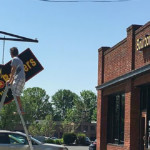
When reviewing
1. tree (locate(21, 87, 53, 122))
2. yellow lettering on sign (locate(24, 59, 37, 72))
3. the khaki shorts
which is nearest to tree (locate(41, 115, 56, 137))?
tree (locate(21, 87, 53, 122))

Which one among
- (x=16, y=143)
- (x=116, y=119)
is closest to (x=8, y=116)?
(x=116, y=119)

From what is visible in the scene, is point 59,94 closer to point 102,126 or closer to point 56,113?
point 56,113

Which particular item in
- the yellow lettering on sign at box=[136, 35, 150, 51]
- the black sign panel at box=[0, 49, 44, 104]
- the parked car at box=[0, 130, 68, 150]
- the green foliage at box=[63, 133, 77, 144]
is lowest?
the green foliage at box=[63, 133, 77, 144]

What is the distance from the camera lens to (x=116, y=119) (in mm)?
18297

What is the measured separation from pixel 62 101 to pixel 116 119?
12298 cm

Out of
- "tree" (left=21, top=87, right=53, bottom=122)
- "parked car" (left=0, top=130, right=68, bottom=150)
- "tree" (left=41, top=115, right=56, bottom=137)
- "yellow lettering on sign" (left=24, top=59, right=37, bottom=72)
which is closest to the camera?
"parked car" (left=0, top=130, right=68, bottom=150)

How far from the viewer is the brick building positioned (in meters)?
14.2

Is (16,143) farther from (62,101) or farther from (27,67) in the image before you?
(62,101)

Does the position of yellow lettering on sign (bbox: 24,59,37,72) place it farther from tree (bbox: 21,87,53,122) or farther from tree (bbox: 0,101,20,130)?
tree (bbox: 21,87,53,122)

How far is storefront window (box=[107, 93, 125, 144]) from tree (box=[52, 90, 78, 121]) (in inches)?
4796

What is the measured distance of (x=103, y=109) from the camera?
19688 millimetres

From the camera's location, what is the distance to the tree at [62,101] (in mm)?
141375

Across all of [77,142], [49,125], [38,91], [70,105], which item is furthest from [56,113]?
[77,142]

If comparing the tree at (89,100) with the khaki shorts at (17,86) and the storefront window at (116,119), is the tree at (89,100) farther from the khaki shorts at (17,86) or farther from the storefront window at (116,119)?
the khaki shorts at (17,86)
